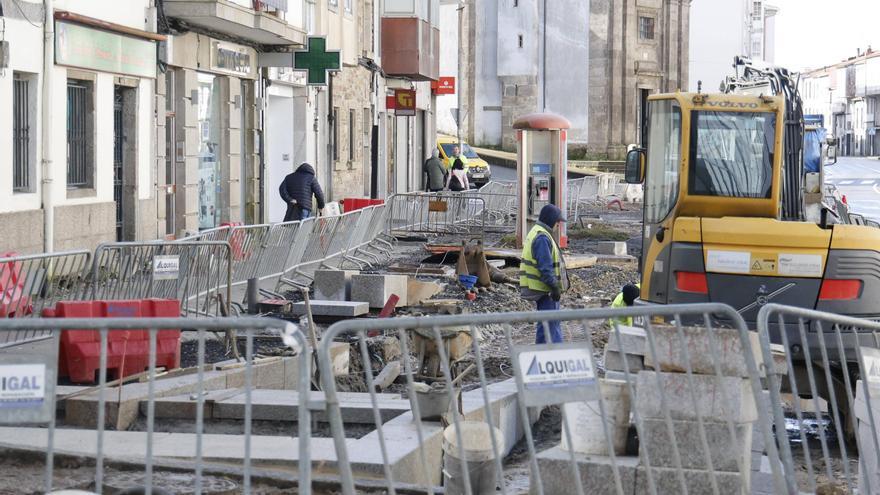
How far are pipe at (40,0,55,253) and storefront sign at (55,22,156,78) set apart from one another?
0.63 feet

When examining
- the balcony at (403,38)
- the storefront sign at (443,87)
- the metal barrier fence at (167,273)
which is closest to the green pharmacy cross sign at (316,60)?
the balcony at (403,38)

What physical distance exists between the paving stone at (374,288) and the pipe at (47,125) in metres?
3.98

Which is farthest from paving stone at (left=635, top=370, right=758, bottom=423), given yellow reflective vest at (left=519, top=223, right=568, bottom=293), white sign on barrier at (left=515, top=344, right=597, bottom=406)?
yellow reflective vest at (left=519, top=223, right=568, bottom=293)

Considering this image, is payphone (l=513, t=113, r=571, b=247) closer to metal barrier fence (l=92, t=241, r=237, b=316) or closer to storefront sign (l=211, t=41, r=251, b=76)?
storefront sign (l=211, t=41, r=251, b=76)

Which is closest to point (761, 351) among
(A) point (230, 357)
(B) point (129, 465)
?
(B) point (129, 465)

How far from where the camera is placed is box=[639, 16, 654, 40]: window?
7169 centimetres

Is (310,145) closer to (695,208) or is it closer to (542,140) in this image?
(542,140)

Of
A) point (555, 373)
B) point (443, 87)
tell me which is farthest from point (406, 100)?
point (555, 373)

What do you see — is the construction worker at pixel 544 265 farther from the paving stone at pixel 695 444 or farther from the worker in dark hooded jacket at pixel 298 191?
the worker in dark hooded jacket at pixel 298 191

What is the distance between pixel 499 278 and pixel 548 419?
9685mm

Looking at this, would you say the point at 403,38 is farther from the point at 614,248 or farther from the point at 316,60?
the point at 614,248

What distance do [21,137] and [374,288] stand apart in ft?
15.9

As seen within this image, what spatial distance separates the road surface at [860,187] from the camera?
147 feet

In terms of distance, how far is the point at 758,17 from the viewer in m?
104
